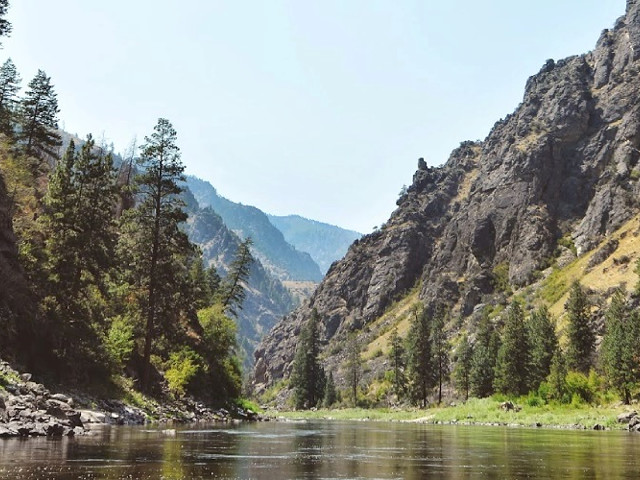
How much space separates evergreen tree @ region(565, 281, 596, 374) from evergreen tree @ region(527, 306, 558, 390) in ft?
10.9

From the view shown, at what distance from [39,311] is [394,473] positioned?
27.8 meters

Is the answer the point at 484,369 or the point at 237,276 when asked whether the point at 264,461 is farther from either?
the point at 484,369

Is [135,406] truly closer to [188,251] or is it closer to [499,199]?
[188,251]

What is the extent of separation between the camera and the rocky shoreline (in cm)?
2169

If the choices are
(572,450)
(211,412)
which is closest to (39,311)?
(211,412)

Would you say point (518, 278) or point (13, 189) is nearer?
Result: point (13, 189)

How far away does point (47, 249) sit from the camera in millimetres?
39469

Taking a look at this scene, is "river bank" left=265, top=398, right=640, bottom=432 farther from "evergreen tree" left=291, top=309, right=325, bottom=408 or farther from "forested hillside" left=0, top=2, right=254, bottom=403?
"evergreen tree" left=291, top=309, right=325, bottom=408

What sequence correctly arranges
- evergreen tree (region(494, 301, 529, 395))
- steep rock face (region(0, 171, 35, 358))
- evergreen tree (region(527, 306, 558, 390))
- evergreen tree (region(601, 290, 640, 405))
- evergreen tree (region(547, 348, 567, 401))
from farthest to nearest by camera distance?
evergreen tree (region(494, 301, 529, 395)) → evergreen tree (region(527, 306, 558, 390)) → evergreen tree (region(547, 348, 567, 401)) → evergreen tree (region(601, 290, 640, 405)) → steep rock face (region(0, 171, 35, 358))

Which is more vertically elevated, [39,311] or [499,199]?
[499,199]

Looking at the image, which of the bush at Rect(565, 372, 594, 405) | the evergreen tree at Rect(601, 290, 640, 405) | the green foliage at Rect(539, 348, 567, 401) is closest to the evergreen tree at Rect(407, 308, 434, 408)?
the green foliage at Rect(539, 348, 567, 401)

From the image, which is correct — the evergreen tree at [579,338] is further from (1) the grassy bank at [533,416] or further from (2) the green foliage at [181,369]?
(2) the green foliage at [181,369]

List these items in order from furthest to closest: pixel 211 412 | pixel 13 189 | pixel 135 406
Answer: pixel 211 412 → pixel 13 189 → pixel 135 406

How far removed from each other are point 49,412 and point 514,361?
87.4 metres
